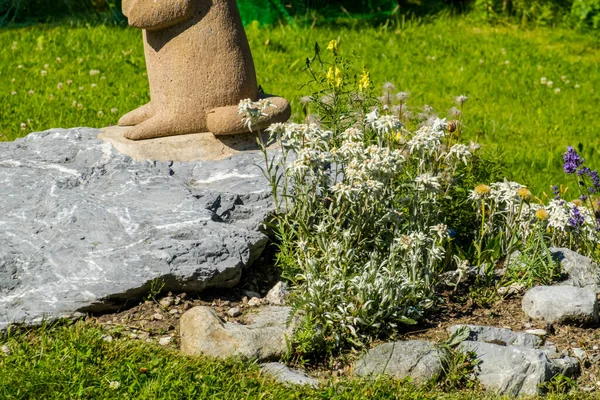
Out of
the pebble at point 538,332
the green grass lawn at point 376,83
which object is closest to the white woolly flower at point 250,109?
the green grass lawn at point 376,83

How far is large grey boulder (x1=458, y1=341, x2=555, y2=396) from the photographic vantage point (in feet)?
13.2

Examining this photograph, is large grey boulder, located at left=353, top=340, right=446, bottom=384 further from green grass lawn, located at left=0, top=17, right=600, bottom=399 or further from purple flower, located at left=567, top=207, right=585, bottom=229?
purple flower, located at left=567, top=207, right=585, bottom=229

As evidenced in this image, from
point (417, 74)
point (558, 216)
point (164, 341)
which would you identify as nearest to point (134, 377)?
point (164, 341)

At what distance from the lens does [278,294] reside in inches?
179

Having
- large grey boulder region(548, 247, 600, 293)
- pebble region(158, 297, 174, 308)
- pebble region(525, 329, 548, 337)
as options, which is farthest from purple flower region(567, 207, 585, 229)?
pebble region(158, 297, 174, 308)

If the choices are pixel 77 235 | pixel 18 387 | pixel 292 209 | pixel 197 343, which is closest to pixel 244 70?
pixel 292 209

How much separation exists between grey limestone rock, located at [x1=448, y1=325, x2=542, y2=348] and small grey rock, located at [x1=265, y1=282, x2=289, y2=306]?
858 mm

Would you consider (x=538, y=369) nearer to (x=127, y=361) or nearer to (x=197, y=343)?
(x=197, y=343)

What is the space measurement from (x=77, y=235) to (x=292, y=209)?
110cm

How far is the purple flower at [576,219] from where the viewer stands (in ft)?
16.2

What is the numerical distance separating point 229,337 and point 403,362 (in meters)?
0.81

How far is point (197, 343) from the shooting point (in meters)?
4.05

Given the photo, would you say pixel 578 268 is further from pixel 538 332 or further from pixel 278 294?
pixel 278 294

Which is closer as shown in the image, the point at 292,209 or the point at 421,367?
the point at 421,367
